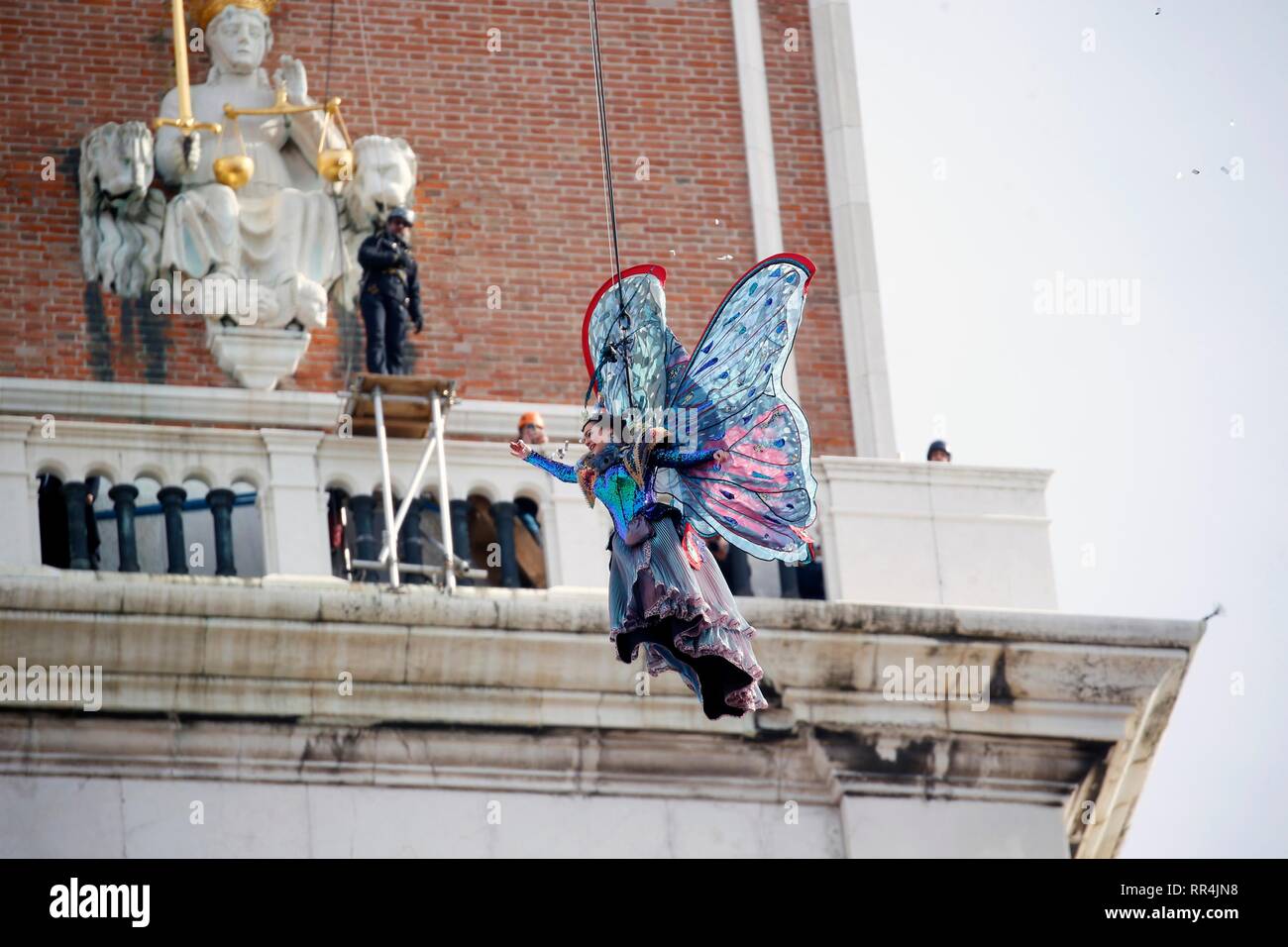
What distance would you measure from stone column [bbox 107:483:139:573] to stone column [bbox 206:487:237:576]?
470 mm

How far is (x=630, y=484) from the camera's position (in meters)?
19.4

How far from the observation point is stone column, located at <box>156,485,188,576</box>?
83.0ft

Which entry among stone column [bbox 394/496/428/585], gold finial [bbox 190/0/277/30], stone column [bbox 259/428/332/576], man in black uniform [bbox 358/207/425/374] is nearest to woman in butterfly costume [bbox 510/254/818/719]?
stone column [bbox 394/496/428/585]

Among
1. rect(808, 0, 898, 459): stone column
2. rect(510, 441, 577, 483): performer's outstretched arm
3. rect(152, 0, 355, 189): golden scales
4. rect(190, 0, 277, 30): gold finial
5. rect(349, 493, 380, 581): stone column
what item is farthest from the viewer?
rect(190, 0, 277, 30): gold finial

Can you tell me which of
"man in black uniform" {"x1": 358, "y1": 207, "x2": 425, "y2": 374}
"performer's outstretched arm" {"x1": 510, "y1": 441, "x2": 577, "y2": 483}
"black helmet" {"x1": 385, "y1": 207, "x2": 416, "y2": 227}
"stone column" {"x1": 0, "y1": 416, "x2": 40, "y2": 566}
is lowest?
"performer's outstretched arm" {"x1": 510, "y1": 441, "x2": 577, "y2": 483}

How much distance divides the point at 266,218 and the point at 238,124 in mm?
718

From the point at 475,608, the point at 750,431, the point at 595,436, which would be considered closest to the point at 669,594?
the point at 595,436

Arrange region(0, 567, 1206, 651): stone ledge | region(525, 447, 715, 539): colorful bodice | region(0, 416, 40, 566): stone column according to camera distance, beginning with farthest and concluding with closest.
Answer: region(0, 416, 40, 566): stone column < region(0, 567, 1206, 651): stone ledge < region(525, 447, 715, 539): colorful bodice

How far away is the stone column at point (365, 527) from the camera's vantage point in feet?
84.4

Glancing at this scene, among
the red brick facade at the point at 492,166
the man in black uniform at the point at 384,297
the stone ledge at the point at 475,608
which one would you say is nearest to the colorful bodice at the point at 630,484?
the stone ledge at the point at 475,608

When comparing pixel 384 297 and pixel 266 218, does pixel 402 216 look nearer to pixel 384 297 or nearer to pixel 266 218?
pixel 384 297

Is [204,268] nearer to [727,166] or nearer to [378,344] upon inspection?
[378,344]

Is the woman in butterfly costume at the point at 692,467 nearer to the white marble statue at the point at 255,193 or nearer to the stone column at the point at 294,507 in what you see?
the stone column at the point at 294,507

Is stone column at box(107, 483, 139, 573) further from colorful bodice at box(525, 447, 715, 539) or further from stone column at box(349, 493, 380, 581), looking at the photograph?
colorful bodice at box(525, 447, 715, 539)
